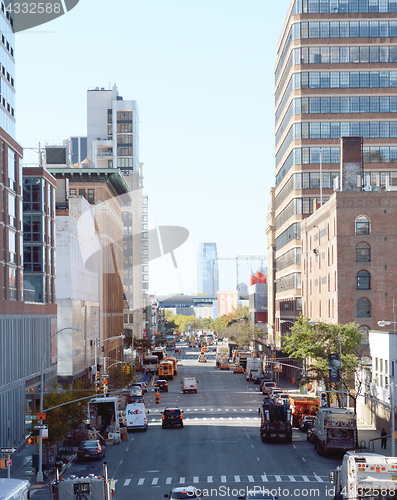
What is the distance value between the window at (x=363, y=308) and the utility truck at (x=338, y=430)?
109ft

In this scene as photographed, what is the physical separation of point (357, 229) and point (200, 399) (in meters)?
28.9

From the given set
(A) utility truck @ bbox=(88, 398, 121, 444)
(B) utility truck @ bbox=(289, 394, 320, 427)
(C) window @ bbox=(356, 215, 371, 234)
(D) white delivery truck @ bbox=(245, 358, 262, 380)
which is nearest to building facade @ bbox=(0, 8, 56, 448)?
(A) utility truck @ bbox=(88, 398, 121, 444)

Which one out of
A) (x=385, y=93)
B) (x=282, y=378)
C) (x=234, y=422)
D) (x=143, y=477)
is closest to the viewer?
(x=143, y=477)

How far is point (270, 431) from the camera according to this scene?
183 ft

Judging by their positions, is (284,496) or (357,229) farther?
(357,229)

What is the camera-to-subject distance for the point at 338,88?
107 m

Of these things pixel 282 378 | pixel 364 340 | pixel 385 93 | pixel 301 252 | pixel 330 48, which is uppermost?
pixel 330 48

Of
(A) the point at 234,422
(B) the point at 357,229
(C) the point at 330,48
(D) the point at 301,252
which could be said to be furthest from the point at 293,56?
(A) the point at 234,422

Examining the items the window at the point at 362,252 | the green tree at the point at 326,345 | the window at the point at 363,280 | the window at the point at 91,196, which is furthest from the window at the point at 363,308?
the window at the point at 91,196

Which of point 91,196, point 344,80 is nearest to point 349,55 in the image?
point 344,80

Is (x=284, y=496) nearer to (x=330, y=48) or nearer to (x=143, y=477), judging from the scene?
(x=143, y=477)

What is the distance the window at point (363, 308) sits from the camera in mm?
80938

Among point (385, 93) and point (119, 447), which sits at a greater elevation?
point (385, 93)

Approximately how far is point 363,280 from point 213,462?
39.5 m
